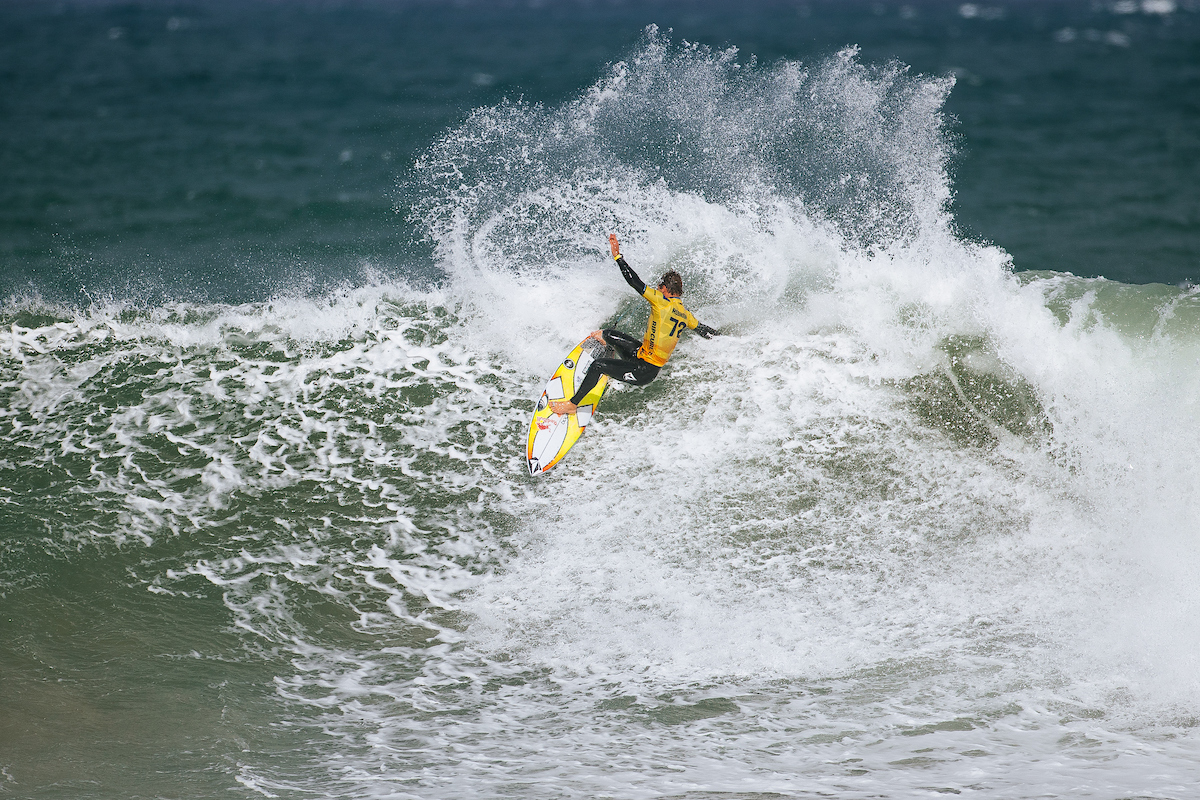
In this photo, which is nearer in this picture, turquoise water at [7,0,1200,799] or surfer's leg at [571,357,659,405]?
turquoise water at [7,0,1200,799]

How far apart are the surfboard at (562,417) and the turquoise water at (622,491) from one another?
20cm

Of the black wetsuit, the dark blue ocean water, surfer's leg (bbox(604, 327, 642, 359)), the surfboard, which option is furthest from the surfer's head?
the dark blue ocean water

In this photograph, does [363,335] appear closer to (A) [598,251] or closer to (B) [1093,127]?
(A) [598,251]

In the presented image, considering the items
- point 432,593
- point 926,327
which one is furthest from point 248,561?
point 926,327

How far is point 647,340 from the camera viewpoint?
9172mm

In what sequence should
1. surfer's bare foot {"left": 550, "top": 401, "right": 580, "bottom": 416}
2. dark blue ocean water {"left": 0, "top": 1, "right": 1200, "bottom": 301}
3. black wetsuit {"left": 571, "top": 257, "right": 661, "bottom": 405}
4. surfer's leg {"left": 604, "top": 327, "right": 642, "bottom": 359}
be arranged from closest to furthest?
surfer's bare foot {"left": 550, "top": 401, "right": 580, "bottom": 416}, black wetsuit {"left": 571, "top": 257, "right": 661, "bottom": 405}, surfer's leg {"left": 604, "top": 327, "right": 642, "bottom": 359}, dark blue ocean water {"left": 0, "top": 1, "right": 1200, "bottom": 301}

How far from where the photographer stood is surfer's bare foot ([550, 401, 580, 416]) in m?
9.16

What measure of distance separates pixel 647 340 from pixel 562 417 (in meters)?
1.21

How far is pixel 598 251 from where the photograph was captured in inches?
444

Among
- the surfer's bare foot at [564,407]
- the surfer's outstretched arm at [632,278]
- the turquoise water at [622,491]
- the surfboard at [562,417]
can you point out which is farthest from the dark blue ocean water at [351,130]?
A: the surfer's outstretched arm at [632,278]

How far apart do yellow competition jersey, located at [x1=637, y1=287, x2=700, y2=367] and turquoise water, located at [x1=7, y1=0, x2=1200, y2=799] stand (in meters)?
0.70

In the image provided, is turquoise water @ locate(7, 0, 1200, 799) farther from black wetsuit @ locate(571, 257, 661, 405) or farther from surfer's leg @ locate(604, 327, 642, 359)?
surfer's leg @ locate(604, 327, 642, 359)

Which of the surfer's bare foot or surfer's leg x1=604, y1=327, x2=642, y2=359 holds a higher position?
surfer's leg x1=604, y1=327, x2=642, y2=359

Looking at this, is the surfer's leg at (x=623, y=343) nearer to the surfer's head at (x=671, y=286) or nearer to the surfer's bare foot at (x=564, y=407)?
the surfer's head at (x=671, y=286)
